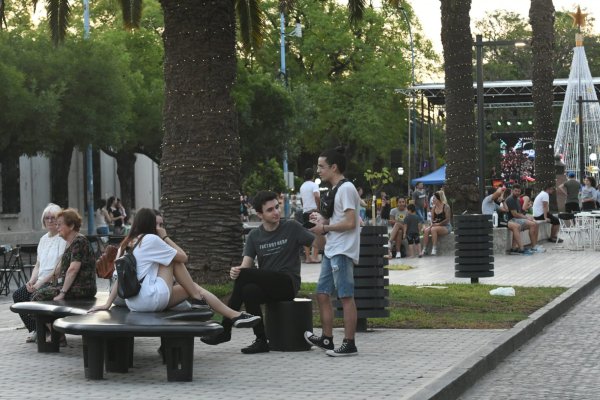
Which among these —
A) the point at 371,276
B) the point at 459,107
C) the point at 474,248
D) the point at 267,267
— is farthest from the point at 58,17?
the point at 267,267

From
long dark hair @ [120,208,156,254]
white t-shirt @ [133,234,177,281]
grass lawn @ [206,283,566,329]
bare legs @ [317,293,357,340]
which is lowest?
grass lawn @ [206,283,566,329]

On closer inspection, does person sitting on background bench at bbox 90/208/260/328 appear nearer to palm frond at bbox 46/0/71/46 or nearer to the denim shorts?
the denim shorts

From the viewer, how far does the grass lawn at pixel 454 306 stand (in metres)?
14.4

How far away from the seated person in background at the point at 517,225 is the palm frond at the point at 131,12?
421 inches

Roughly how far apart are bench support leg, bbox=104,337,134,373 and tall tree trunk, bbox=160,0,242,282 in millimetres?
4602

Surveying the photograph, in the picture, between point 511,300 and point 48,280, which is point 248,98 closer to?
point 511,300

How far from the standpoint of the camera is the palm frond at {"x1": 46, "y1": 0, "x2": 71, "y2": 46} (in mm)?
21344

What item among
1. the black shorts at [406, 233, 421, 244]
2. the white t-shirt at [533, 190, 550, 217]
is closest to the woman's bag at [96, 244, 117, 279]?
the black shorts at [406, 233, 421, 244]

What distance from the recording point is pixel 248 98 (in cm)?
5366

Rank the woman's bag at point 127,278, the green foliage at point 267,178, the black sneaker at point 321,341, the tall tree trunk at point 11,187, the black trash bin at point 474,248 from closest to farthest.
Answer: the woman's bag at point 127,278 < the black sneaker at point 321,341 < the black trash bin at point 474,248 < the tall tree trunk at point 11,187 < the green foliage at point 267,178

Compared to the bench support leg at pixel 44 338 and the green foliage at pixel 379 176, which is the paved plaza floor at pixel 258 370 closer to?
the bench support leg at pixel 44 338

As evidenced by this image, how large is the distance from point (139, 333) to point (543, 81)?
99.3ft

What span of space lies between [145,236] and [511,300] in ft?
24.9

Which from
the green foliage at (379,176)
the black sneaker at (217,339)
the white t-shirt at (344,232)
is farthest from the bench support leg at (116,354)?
the green foliage at (379,176)
